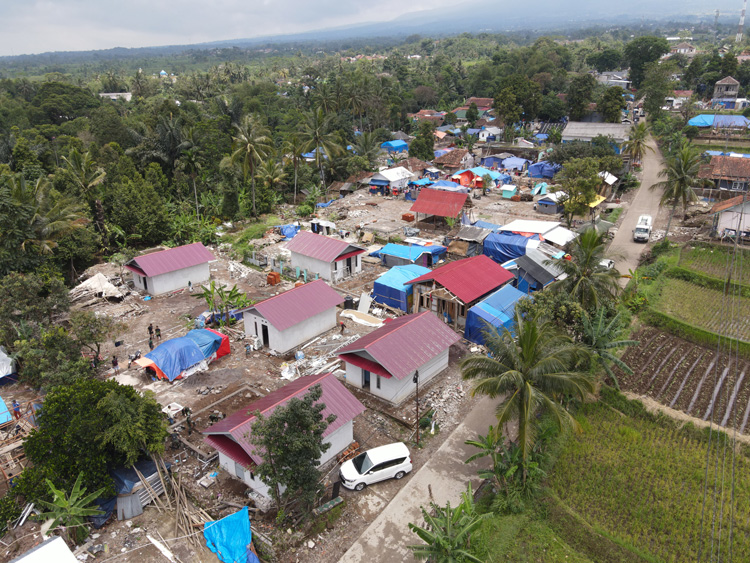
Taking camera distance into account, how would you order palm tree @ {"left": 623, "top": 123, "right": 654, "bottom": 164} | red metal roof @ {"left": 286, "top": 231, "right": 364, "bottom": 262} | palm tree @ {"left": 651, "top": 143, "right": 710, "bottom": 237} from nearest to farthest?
red metal roof @ {"left": 286, "top": 231, "right": 364, "bottom": 262} < palm tree @ {"left": 651, "top": 143, "right": 710, "bottom": 237} < palm tree @ {"left": 623, "top": 123, "right": 654, "bottom": 164}

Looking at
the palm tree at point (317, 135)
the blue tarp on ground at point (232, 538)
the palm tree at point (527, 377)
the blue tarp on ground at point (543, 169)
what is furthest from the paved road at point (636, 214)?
the palm tree at point (317, 135)

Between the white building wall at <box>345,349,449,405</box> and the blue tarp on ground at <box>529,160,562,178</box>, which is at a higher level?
the blue tarp on ground at <box>529,160,562,178</box>

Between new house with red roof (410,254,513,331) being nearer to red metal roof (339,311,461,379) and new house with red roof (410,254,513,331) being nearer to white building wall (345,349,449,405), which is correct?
red metal roof (339,311,461,379)

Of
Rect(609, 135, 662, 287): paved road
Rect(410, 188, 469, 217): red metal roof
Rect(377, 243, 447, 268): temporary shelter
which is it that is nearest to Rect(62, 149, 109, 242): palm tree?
Rect(377, 243, 447, 268): temporary shelter

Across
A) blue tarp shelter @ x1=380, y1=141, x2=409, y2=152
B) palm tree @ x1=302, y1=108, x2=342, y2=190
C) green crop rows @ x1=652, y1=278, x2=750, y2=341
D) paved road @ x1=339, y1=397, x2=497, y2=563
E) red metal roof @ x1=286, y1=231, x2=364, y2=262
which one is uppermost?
palm tree @ x1=302, y1=108, x2=342, y2=190

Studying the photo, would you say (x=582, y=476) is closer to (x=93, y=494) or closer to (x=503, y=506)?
(x=503, y=506)

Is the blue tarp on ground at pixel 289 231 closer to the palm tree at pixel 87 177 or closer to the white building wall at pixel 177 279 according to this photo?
the white building wall at pixel 177 279

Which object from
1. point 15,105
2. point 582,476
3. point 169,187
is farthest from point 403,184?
point 15,105
